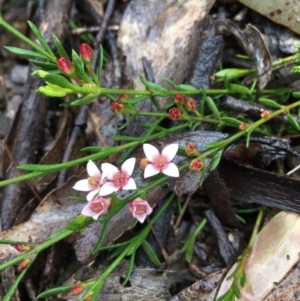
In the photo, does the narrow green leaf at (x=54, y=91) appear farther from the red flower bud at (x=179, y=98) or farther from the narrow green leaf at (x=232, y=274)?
the narrow green leaf at (x=232, y=274)

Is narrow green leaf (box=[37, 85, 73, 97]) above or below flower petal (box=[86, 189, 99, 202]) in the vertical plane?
above

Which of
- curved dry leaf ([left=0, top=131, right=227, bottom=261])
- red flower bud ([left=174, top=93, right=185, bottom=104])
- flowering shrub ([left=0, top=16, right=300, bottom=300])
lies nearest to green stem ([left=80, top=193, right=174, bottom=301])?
flowering shrub ([left=0, top=16, right=300, bottom=300])

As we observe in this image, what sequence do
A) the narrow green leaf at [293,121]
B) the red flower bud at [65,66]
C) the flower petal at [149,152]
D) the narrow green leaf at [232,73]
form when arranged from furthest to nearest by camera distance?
the narrow green leaf at [232,73]
the narrow green leaf at [293,121]
the flower petal at [149,152]
the red flower bud at [65,66]

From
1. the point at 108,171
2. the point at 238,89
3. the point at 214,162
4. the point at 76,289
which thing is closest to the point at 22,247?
the point at 76,289

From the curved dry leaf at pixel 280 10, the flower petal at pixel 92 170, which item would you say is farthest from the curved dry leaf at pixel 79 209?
the curved dry leaf at pixel 280 10

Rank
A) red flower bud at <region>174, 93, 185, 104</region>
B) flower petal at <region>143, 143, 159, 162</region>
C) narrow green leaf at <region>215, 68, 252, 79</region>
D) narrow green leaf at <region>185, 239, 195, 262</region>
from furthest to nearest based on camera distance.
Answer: narrow green leaf at <region>215, 68, 252, 79</region>, narrow green leaf at <region>185, 239, 195, 262</region>, red flower bud at <region>174, 93, 185, 104</region>, flower petal at <region>143, 143, 159, 162</region>

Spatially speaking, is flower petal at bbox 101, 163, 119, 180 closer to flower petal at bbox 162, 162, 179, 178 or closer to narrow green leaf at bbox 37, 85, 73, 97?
flower petal at bbox 162, 162, 179, 178

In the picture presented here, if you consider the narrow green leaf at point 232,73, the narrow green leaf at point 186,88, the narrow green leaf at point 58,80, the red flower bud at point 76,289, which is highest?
the narrow green leaf at point 58,80
